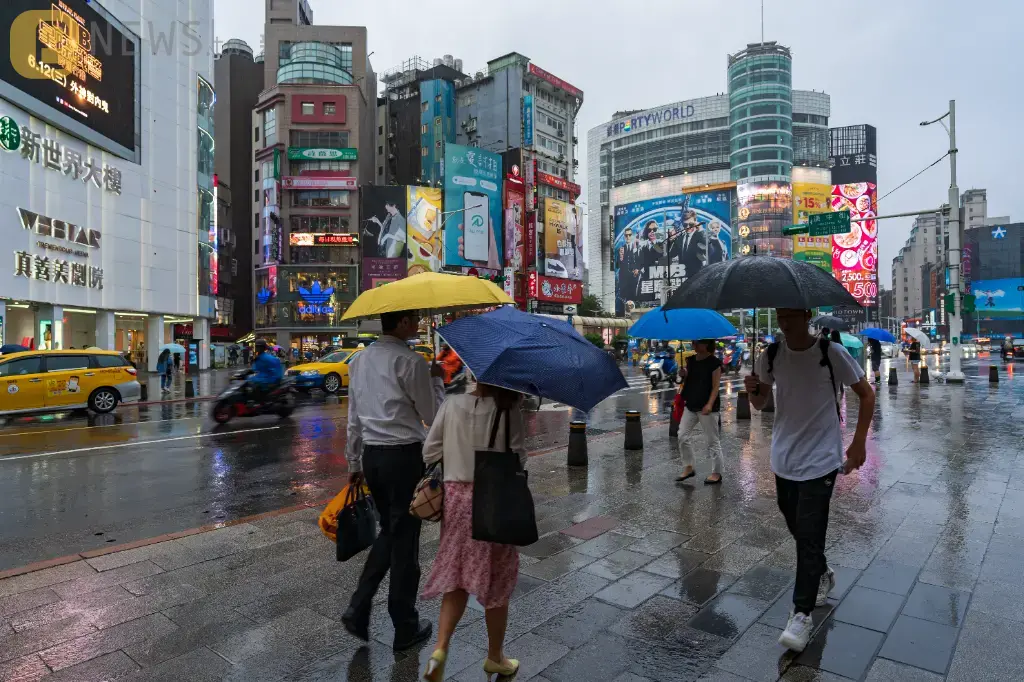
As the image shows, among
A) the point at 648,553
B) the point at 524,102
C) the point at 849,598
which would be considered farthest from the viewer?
the point at 524,102

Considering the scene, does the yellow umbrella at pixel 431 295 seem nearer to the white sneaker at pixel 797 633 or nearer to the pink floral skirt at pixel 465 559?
the pink floral skirt at pixel 465 559

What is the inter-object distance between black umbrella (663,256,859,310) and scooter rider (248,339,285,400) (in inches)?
463

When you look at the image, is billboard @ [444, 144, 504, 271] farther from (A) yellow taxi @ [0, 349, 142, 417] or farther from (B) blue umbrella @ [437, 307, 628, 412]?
(B) blue umbrella @ [437, 307, 628, 412]

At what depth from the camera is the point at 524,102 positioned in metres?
73.7

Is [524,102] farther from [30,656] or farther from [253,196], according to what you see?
[30,656]

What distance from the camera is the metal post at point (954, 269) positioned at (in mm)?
21928

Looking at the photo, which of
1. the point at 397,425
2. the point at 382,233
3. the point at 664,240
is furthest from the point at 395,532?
the point at 664,240

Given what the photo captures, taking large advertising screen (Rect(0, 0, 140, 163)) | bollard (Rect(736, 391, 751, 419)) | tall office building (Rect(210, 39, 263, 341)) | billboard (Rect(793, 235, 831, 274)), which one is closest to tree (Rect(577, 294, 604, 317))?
billboard (Rect(793, 235, 831, 274))

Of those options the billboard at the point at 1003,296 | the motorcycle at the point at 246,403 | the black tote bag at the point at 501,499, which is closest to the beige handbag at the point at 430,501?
the black tote bag at the point at 501,499

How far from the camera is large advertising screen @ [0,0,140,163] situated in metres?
25.3

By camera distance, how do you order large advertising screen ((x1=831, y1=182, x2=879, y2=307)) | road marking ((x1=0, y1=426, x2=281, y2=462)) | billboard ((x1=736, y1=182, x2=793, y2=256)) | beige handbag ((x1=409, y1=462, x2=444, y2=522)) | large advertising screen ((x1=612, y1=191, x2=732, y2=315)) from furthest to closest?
billboard ((x1=736, y1=182, x2=793, y2=256))
large advertising screen ((x1=831, y1=182, x2=879, y2=307))
large advertising screen ((x1=612, y1=191, x2=732, y2=315))
road marking ((x1=0, y1=426, x2=281, y2=462))
beige handbag ((x1=409, y1=462, x2=444, y2=522))

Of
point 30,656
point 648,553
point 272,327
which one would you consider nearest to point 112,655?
point 30,656

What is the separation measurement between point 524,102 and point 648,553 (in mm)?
75335

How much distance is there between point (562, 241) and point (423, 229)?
1860cm
